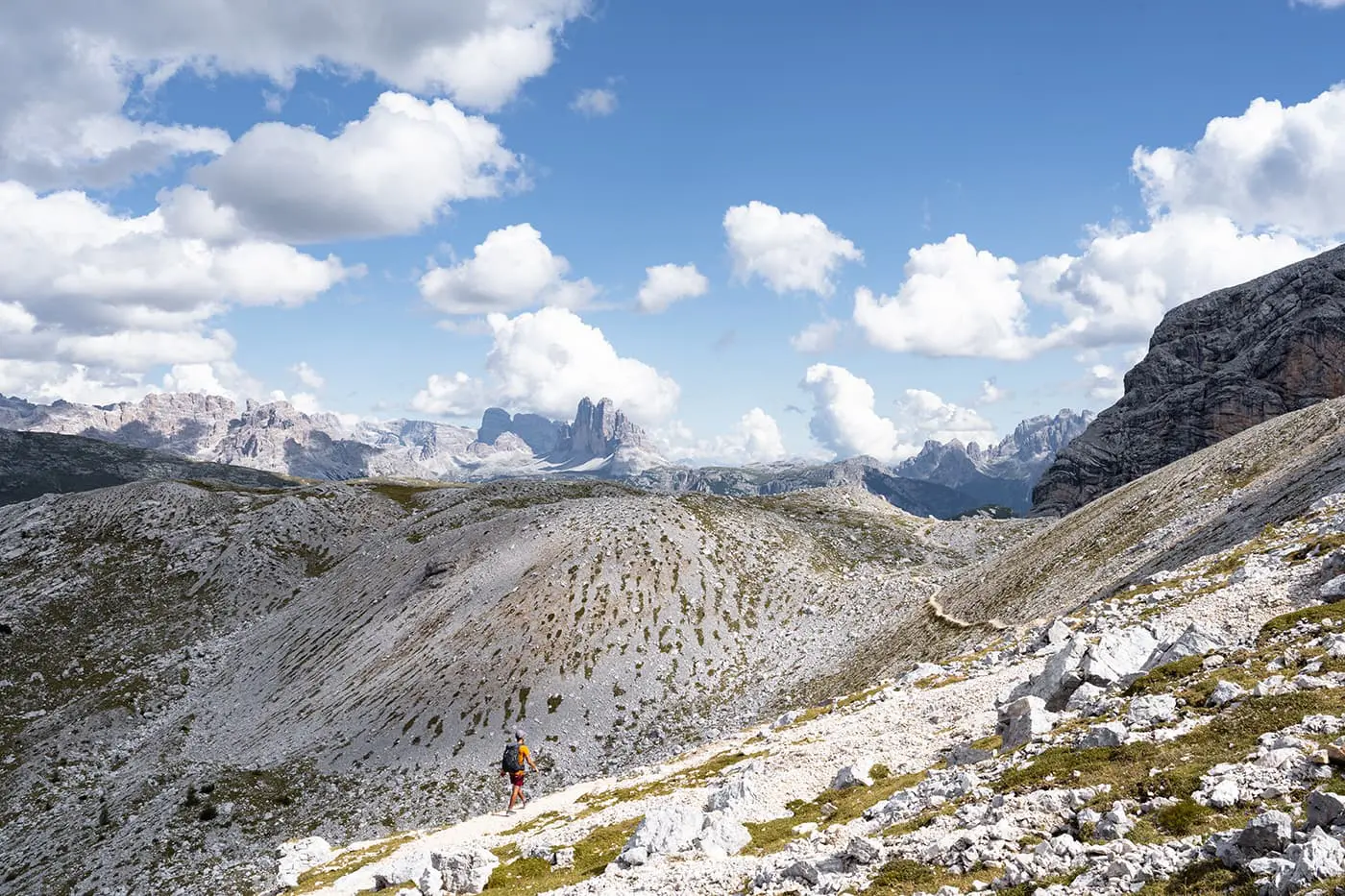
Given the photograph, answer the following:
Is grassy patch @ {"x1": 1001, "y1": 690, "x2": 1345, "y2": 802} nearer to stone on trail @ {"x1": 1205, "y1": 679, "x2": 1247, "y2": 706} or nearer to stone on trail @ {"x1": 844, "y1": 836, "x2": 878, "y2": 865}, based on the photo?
stone on trail @ {"x1": 1205, "y1": 679, "x2": 1247, "y2": 706}

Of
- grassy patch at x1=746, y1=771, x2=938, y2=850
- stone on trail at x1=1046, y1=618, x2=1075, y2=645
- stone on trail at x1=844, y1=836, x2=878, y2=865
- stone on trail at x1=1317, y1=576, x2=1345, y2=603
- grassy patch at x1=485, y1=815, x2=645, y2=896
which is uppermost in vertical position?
stone on trail at x1=1317, y1=576, x2=1345, y2=603

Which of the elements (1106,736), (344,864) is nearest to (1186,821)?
(1106,736)

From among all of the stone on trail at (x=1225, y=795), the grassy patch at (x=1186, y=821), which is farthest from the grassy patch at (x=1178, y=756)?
the grassy patch at (x=1186, y=821)

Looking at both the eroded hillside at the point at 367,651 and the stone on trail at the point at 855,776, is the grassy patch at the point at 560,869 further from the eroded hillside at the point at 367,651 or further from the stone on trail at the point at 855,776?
the eroded hillside at the point at 367,651

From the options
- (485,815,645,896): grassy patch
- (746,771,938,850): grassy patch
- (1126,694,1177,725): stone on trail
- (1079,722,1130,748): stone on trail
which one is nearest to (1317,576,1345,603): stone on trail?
Result: (1126,694,1177,725): stone on trail

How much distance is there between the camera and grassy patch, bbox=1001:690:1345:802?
1794 centimetres

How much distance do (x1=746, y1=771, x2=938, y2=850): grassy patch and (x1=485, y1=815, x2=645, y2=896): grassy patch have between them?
244 inches

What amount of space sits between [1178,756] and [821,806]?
1342cm

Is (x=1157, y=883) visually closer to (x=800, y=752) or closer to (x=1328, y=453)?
(x=800, y=752)

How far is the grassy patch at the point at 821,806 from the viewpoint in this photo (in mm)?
25078

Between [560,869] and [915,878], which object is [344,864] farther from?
[915,878]

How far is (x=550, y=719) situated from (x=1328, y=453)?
257 ft

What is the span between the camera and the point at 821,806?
2819 centimetres

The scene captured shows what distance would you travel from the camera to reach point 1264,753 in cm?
1723
